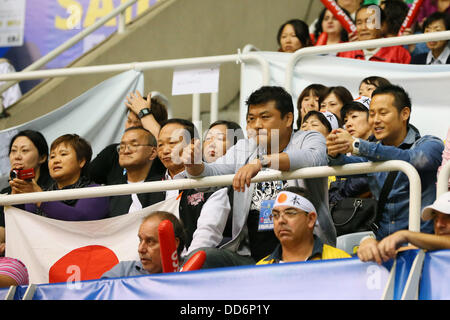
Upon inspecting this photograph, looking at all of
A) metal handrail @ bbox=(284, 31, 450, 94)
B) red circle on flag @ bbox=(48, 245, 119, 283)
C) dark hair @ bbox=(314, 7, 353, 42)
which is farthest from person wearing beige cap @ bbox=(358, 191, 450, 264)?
dark hair @ bbox=(314, 7, 353, 42)

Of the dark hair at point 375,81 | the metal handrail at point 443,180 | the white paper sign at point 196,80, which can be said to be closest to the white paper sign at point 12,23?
the white paper sign at point 196,80

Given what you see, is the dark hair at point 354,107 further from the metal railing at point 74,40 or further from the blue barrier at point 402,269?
the metal railing at point 74,40

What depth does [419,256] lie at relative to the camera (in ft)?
11.8

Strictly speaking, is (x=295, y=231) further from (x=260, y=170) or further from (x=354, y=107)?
(x=354, y=107)

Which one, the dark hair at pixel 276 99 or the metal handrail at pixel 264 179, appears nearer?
the metal handrail at pixel 264 179

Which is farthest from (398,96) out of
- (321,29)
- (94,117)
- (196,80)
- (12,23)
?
(12,23)

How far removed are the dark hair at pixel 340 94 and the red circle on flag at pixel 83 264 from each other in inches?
67.2

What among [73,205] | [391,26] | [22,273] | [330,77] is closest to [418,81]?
[330,77]

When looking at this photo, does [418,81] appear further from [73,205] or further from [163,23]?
[163,23]

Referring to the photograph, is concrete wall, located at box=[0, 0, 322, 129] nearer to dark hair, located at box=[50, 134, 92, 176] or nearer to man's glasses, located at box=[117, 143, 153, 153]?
dark hair, located at box=[50, 134, 92, 176]

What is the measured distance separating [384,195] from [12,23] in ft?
18.3

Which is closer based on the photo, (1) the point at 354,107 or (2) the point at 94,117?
(1) the point at 354,107

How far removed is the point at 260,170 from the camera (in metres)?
4.25

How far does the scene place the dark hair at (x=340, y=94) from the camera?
5.63 meters
